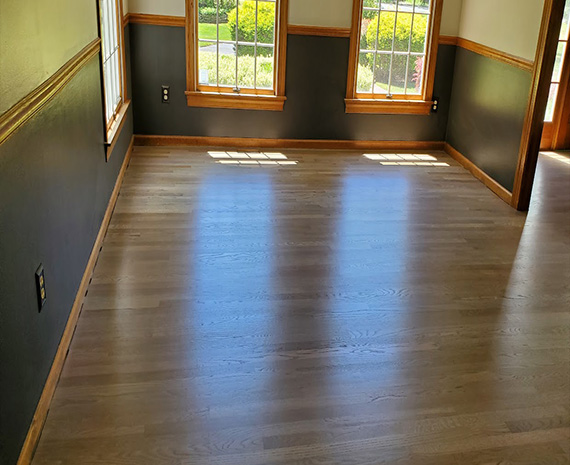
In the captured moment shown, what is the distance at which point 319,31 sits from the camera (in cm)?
561

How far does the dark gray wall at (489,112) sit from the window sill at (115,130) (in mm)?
2988

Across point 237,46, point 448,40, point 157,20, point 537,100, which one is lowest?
point 537,100

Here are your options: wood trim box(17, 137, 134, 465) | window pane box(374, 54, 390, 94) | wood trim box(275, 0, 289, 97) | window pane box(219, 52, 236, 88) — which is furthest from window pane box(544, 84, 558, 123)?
wood trim box(17, 137, 134, 465)

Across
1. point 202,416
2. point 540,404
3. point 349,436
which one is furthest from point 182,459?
point 540,404

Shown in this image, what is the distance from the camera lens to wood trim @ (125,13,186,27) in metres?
5.39

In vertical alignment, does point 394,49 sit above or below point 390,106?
above

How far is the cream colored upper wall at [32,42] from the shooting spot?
1.78 metres

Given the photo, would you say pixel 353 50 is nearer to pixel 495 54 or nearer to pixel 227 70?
pixel 227 70

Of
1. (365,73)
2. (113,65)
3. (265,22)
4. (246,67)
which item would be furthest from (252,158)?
(113,65)

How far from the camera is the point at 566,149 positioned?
6395 mm

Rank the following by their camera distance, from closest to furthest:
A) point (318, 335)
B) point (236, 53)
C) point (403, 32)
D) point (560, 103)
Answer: point (318, 335), point (236, 53), point (403, 32), point (560, 103)

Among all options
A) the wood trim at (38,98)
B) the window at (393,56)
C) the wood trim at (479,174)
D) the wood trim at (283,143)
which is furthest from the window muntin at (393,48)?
the wood trim at (38,98)

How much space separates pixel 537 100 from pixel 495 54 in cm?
82

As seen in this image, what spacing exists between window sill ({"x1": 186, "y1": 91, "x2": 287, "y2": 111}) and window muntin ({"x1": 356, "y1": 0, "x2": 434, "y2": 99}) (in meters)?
0.84
